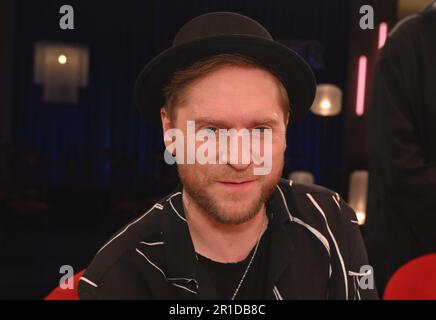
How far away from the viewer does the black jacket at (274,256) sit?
1127mm

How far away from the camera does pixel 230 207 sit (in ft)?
3.54

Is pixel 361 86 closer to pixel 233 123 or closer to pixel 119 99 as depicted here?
pixel 119 99

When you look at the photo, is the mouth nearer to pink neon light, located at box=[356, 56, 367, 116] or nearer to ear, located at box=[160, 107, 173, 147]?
ear, located at box=[160, 107, 173, 147]

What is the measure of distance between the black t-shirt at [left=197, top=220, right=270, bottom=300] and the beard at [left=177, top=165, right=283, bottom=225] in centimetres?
13

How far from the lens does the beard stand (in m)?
1.07

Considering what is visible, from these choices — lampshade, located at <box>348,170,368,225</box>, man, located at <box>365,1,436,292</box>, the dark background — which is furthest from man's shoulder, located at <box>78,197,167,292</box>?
the dark background

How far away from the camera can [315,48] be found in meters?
8.27

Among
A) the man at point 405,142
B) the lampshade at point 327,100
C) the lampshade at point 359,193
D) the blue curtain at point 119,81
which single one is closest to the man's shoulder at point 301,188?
the man at point 405,142

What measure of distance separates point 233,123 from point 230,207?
17 cm

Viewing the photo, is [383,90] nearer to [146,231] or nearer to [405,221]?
[405,221]

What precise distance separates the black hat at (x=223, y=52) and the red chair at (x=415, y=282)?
0.60 metres

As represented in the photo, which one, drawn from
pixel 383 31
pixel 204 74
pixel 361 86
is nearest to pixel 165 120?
pixel 204 74
